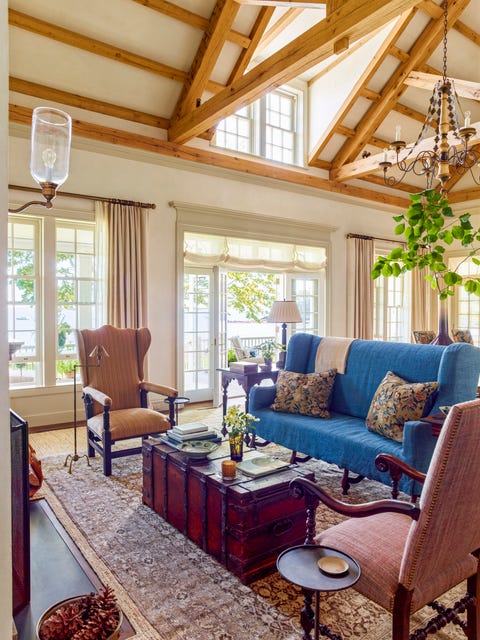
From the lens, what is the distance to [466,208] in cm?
873

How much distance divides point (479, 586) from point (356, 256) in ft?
21.1

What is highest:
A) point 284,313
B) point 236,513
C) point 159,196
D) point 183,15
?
point 183,15

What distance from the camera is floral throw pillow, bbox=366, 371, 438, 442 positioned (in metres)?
2.90

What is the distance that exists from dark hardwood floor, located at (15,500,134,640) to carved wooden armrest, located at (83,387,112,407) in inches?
55.7

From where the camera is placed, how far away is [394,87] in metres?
6.59

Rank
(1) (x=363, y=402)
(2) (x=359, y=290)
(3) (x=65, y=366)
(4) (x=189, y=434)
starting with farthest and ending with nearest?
(2) (x=359, y=290)
(3) (x=65, y=366)
(1) (x=363, y=402)
(4) (x=189, y=434)

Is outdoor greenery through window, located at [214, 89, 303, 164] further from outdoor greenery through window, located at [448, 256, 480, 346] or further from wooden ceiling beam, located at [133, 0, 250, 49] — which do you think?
outdoor greenery through window, located at [448, 256, 480, 346]

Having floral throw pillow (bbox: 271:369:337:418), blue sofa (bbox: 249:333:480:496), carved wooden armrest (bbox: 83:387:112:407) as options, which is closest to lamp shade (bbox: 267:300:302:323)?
blue sofa (bbox: 249:333:480:496)

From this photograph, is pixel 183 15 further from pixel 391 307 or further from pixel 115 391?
pixel 391 307

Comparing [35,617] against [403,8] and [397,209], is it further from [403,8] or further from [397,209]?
[397,209]

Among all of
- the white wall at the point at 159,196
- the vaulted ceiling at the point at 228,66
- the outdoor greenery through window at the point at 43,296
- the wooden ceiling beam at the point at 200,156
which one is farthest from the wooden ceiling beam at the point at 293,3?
the outdoor greenery through window at the point at 43,296

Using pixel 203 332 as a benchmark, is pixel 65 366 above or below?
below

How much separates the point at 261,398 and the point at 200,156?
3.43 m

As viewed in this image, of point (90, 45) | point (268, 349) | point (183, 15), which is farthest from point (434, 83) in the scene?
point (90, 45)
